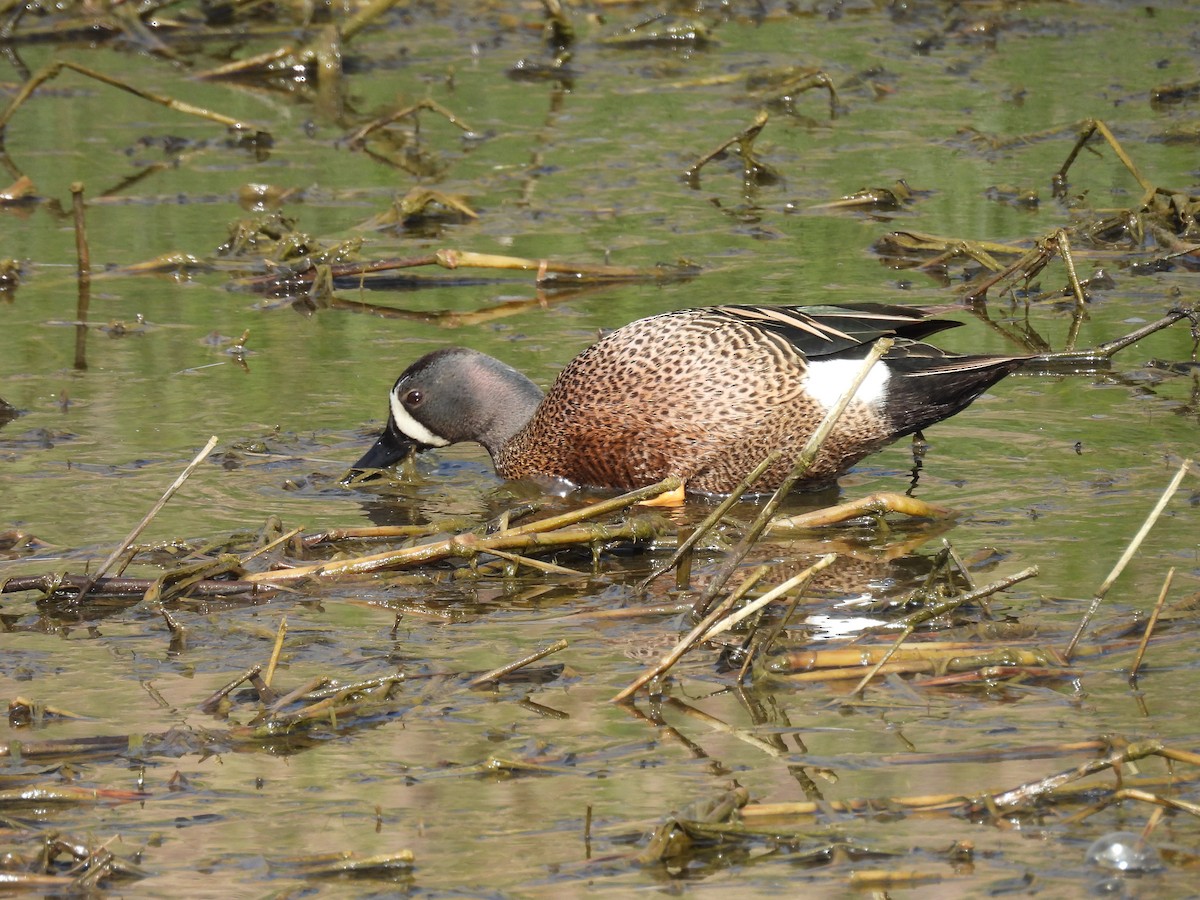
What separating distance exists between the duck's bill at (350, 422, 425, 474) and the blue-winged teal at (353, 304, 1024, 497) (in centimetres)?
2

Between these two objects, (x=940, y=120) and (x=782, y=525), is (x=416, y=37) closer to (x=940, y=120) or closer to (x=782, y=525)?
(x=940, y=120)

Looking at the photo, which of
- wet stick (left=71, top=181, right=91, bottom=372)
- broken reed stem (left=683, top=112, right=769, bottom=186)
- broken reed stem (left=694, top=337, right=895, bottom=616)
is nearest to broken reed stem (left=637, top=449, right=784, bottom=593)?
broken reed stem (left=694, top=337, right=895, bottom=616)

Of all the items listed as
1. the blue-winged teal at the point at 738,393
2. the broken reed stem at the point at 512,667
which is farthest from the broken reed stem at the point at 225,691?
the blue-winged teal at the point at 738,393

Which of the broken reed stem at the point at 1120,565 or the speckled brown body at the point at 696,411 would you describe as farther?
the speckled brown body at the point at 696,411

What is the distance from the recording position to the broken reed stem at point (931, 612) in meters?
3.80

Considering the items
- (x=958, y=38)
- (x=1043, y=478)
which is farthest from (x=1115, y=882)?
(x=958, y=38)

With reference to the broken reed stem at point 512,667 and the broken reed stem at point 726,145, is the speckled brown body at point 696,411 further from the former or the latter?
the broken reed stem at point 726,145

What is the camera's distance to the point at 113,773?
3607 mm

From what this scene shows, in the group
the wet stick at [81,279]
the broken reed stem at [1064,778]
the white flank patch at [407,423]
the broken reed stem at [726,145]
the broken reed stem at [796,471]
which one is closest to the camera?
the broken reed stem at [1064,778]

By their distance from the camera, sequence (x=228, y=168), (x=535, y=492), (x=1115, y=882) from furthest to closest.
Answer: (x=228, y=168) < (x=535, y=492) < (x=1115, y=882)

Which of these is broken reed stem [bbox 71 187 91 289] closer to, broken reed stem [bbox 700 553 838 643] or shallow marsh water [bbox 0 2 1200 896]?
shallow marsh water [bbox 0 2 1200 896]

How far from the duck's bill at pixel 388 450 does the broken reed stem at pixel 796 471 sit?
1.92 m

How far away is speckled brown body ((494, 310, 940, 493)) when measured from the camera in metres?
5.50

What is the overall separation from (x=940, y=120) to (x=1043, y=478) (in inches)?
189
